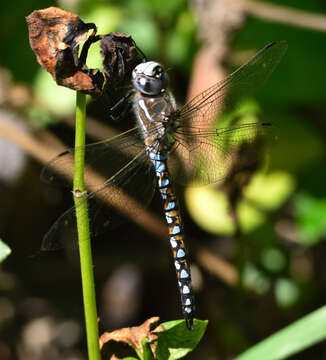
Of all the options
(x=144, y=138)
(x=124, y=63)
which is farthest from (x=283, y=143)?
(x=124, y=63)

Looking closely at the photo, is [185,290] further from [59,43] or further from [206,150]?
[59,43]

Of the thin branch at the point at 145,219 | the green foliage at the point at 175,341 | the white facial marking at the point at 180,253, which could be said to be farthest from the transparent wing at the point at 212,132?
the green foliage at the point at 175,341

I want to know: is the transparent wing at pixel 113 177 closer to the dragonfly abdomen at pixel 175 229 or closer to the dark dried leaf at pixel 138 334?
the dragonfly abdomen at pixel 175 229

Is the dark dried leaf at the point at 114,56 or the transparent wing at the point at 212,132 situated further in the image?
the transparent wing at the point at 212,132

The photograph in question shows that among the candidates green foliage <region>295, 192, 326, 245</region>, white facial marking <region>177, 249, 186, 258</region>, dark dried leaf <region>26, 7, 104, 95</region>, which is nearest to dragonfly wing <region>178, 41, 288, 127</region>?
white facial marking <region>177, 249, 186, 258</region>

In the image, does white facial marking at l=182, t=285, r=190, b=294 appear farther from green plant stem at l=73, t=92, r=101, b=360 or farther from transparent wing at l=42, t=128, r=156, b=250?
green plant stem at l=73, t=92, r=101, b=360

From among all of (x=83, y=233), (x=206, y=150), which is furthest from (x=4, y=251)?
(x=206, y=150)
